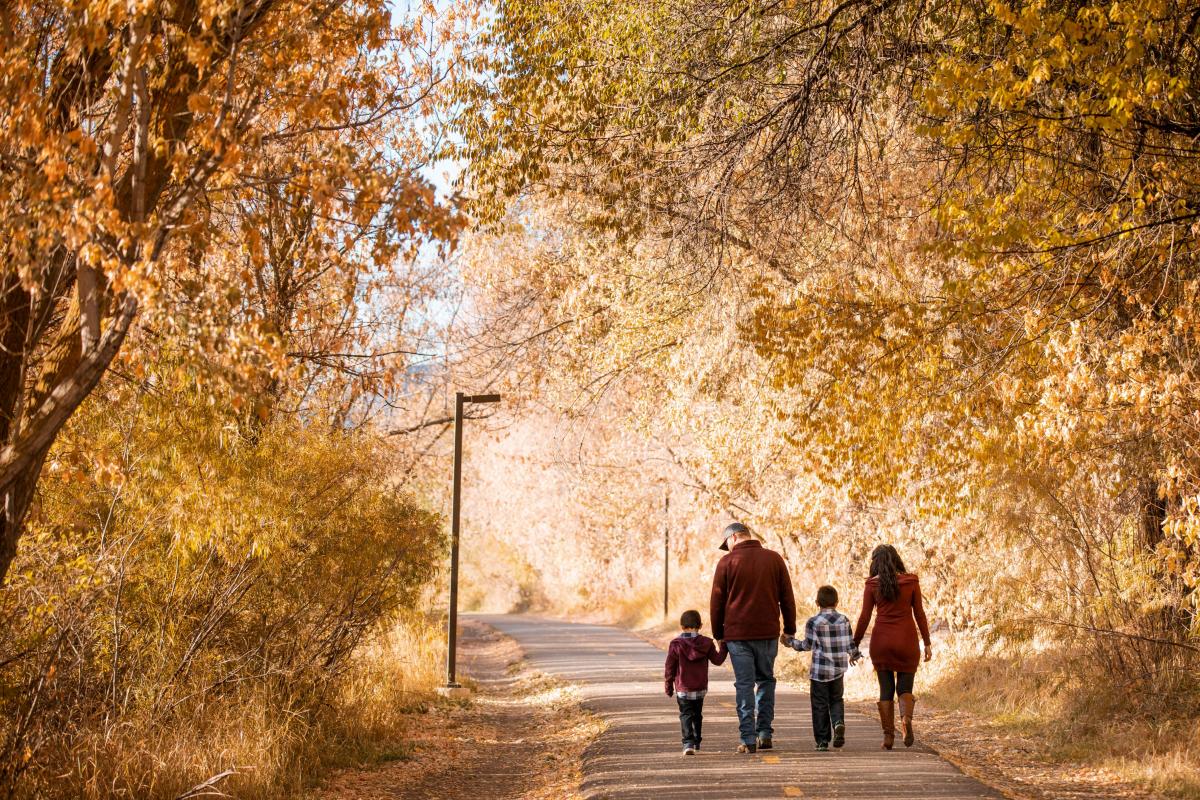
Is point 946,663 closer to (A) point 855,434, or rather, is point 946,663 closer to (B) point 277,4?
(A) point 855,434

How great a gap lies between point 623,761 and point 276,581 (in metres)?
3.88

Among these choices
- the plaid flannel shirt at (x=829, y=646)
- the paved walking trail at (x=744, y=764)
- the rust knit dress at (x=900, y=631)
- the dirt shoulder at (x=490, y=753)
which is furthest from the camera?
the dirt shoulder at (x=490, y=753)

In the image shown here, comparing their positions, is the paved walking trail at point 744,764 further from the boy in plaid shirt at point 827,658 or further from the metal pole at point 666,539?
the metal pole at point 666,539

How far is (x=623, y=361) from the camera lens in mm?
18391

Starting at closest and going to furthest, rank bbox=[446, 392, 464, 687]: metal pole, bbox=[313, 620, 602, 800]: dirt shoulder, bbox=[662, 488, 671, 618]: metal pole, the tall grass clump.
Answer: the tall grass clump
bbox=[313, 620, 602, 800]: dirt shoulder
bbox=[446, 392, 464, 687]: metal pole
bbox=[662, 488, 671, 618]: metal pole

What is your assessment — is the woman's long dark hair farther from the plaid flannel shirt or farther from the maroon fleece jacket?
the maroon fleece jacket

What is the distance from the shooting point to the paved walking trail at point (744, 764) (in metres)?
8.06

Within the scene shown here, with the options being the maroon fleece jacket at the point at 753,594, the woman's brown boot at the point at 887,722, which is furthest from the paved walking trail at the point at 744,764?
the maroon fleece jacket at the point at 753,594

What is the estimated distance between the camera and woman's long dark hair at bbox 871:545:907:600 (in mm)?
9625

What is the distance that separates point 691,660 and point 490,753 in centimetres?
451

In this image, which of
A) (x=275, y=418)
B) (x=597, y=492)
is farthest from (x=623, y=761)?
(x=597, y=492)

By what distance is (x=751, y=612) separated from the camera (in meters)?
9.36

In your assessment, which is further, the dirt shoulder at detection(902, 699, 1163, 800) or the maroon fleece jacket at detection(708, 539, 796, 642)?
the maroon fleece jacket at detection(708, 539, 796, 642)

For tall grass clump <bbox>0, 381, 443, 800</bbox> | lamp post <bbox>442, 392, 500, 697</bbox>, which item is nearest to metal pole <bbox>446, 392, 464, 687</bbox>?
lamp post <bbox>442, 392, 500, 697</bbox>
